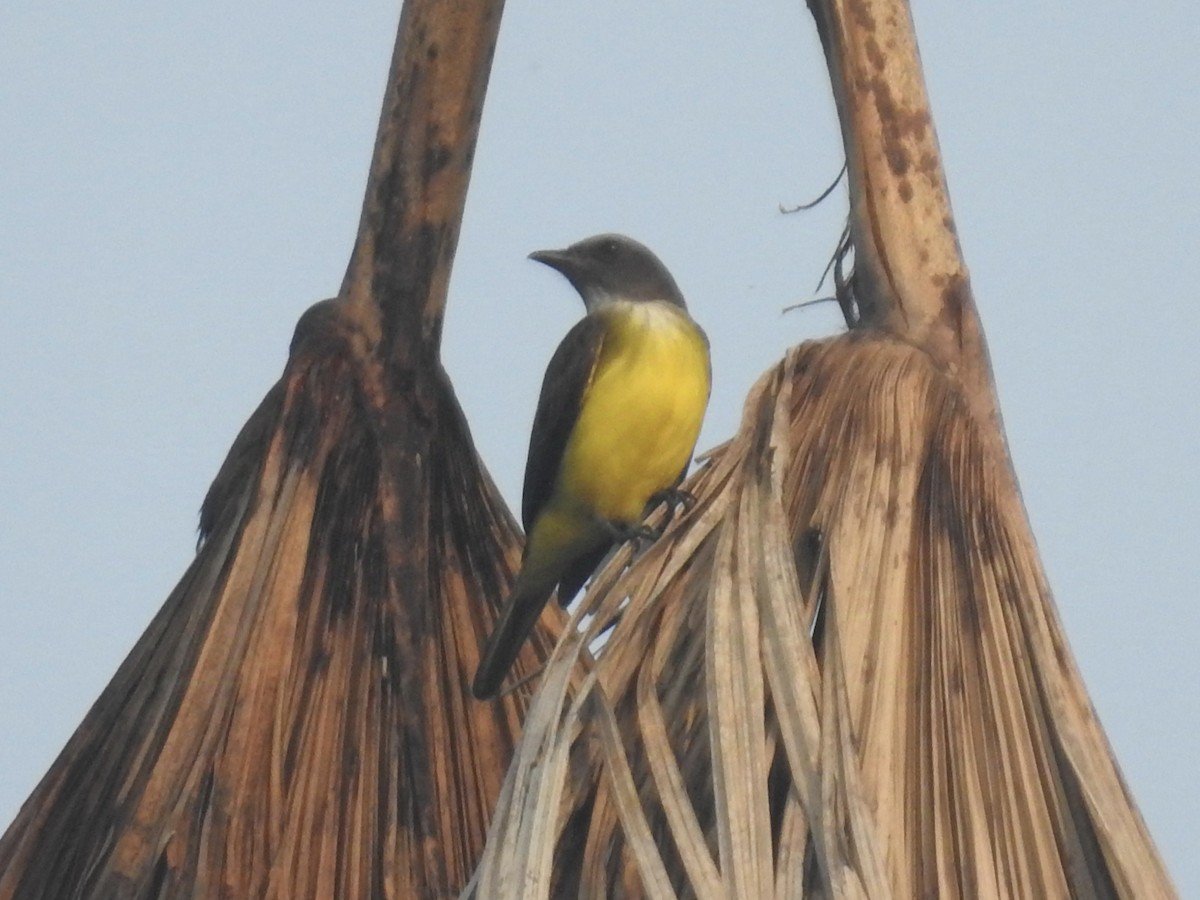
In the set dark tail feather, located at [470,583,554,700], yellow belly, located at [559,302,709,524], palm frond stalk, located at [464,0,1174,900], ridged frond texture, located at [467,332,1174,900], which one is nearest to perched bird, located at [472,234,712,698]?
yellow belly, located at [559,302,709,524]

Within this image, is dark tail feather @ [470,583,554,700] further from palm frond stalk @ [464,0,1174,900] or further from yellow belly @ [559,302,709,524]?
yellow belly @ [559,302,709,524]

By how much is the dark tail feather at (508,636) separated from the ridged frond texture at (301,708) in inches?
1.9

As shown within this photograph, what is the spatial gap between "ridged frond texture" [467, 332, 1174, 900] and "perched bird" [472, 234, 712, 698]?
2044 millimetres

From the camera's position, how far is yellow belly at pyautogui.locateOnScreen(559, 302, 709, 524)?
235 inches

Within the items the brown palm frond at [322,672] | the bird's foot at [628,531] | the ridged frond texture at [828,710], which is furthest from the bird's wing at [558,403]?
the ridged frond texture at [828,710]

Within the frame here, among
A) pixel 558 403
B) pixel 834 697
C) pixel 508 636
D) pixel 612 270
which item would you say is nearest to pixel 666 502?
pixel 558 403

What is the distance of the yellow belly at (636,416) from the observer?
5.97 meters

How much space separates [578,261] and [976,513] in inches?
129

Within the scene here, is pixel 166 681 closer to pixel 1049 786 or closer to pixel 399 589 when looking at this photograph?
pixel 399 589

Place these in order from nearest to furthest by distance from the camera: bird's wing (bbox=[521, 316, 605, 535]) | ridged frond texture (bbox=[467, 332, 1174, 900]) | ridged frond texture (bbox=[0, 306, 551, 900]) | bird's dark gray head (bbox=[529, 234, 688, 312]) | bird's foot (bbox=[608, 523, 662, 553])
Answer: ridged frond texture (bbox=[467, 332, 1174, 900])
ridged frond texture (bbox=[0, 306, 551, 900])
bird's foot (bbox=[608, 523, 662, 553])
bird's wing (bbox=[521, 316, 605, 535])
bird's dark gray head (bbox=[529, 234, 688, 312])

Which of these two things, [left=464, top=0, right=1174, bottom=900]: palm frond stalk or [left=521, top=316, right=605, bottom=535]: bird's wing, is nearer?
[left=464, top=0, right=1174, bottom=900]: palm frond stalk

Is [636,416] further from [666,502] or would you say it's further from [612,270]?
[612,270]

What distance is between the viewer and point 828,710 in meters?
3.24

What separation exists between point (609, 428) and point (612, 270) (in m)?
0.92
